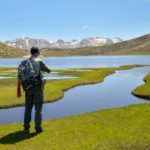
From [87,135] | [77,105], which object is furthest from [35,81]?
[77,105]

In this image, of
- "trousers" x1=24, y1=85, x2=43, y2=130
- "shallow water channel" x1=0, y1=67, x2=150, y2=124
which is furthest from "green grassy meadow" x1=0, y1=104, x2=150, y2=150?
"shallow water channel" x1=0, y1=67, x2=150, y2=124

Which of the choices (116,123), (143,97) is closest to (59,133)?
(116,123)

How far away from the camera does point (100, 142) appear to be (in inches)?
707

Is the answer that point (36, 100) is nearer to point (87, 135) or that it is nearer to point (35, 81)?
point (35, 81)

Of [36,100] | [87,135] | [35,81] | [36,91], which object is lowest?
[87,135]

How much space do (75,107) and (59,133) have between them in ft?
80.0

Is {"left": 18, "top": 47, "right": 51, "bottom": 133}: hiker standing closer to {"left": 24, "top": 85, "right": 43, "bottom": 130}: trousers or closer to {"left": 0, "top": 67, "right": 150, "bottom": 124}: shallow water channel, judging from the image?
{"left": 24, "top": 85, "right": 43, "bottom": 130}: trousers

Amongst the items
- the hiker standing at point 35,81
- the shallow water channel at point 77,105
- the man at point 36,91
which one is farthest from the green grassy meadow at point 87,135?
the shallow water channel at point 77,105

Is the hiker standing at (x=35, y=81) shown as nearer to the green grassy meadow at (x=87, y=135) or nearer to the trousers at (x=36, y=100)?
the trousers at (x=36, y=100)

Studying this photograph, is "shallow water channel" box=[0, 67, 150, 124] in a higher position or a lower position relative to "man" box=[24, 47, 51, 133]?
lower

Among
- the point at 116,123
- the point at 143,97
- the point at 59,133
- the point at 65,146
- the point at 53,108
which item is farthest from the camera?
A: the point at 143,97

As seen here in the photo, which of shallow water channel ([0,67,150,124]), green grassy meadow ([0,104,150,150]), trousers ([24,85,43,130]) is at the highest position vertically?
trousers ([24,85,43,130])

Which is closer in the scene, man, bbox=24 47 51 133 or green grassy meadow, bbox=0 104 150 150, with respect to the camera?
green grassy meadow, bbox=0 104 150 150

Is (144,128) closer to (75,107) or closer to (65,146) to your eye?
(65,146)
